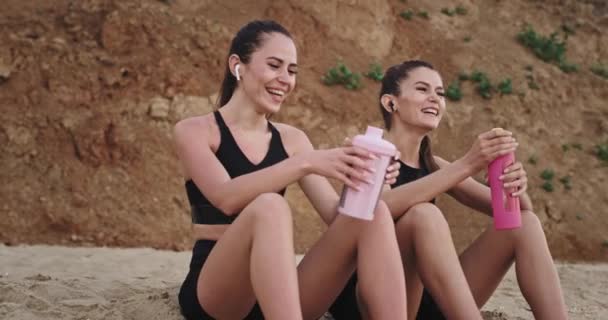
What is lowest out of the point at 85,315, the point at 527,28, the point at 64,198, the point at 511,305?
the point at 64,198

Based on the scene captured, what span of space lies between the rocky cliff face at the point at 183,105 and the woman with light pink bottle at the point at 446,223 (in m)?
5.34

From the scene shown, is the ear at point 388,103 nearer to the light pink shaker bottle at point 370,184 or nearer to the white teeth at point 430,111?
the white teeth at point 430,111

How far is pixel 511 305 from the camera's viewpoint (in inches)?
210

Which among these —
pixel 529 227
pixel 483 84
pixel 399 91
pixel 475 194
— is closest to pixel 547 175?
pixel 483 84

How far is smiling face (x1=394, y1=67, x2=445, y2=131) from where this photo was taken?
3.79 m

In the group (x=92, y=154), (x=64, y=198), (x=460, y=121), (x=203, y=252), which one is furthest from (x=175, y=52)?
(x=203, y=252)

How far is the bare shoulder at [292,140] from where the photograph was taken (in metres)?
3.45

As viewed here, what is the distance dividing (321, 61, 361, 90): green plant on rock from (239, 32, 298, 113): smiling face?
24.3 feet

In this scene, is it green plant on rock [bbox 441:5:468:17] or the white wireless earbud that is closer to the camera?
the white wireless earbud

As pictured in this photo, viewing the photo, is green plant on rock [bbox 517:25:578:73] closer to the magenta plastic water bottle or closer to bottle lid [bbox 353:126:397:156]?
the magenta plastic water bottle

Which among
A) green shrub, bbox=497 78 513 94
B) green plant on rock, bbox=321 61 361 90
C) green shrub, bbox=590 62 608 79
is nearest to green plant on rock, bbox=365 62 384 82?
green plant on rock, bbox=321 61 361 90

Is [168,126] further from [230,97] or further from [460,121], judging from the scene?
[230,97]

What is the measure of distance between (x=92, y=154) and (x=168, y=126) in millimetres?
1037

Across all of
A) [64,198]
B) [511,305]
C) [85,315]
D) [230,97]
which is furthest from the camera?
[64,198]
